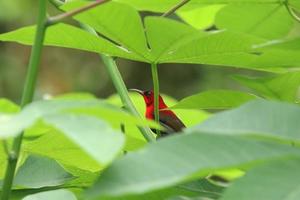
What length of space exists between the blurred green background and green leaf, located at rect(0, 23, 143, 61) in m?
4.20

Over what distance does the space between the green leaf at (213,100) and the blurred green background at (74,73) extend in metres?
4.20

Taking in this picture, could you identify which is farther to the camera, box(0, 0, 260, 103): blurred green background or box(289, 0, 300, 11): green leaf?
box(0, 0, 260, 103): blurred green background

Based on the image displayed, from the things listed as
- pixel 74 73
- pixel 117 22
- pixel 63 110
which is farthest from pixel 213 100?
pixel 74 73

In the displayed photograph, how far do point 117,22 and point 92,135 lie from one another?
0.33 m

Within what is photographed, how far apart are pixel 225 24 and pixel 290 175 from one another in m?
0.68

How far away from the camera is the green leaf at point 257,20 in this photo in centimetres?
127

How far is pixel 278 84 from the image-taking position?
1038 millimetres

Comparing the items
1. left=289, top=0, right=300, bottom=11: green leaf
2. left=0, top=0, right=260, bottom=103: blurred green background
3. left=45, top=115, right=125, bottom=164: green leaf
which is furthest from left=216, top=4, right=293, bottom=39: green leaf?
left=0, top=0, right=260, bottom=103: blurred green background

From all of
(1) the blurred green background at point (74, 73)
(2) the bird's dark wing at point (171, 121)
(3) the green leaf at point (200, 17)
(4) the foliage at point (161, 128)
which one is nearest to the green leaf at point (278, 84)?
(4) the foliage at point (161, 128)

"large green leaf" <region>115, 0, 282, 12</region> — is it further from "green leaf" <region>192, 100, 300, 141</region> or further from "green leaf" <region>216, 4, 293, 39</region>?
"green leaf" <region>192, 100, 300, 141</region>

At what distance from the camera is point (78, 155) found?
96cm

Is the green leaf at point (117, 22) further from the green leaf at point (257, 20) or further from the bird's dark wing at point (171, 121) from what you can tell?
the bird's dark wing at point (171, 121)

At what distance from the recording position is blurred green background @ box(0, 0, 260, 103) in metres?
5.67

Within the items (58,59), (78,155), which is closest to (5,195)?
(78,155)
